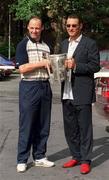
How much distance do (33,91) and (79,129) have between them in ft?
2.52

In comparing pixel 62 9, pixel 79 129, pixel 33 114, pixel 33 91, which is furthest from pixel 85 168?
pixel 62 9

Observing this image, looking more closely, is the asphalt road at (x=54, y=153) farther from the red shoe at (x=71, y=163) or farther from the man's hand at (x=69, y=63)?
the man's hand at (x=69, y=63)

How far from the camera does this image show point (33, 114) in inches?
267

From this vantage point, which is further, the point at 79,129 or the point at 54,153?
the point at 54,153

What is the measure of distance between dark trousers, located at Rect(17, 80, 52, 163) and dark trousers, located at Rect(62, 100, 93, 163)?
0.26 metres

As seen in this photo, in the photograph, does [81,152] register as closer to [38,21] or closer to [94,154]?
[94,154]

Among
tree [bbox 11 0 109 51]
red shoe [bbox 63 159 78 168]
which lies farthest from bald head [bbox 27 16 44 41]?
tree [bbox 11 0 109 51]

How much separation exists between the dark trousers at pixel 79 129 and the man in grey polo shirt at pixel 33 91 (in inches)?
10.4

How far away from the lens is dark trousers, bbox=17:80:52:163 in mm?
6742

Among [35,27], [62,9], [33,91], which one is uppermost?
[62,9]

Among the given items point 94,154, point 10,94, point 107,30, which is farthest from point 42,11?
point 94,154

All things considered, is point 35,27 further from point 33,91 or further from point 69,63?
point 33,91

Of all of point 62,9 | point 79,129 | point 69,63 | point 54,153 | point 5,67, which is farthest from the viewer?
point 62,9

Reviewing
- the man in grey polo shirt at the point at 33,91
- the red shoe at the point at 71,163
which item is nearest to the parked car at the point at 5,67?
the red shoe at the point at 71,163
